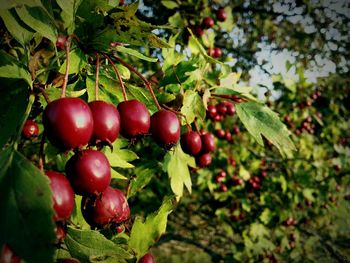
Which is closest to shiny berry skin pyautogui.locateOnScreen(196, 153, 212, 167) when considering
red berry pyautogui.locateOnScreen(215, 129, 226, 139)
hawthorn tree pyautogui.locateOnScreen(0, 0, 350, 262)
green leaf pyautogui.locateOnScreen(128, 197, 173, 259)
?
hawthorn tree pyautogui.locateOnScreen(0, 0, 350, 262)

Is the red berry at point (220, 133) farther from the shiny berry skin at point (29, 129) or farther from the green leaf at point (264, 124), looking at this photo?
the shiny berry skin at point (29, 129)

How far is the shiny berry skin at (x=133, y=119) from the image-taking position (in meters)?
1.08

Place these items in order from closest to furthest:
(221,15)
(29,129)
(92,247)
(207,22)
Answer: (92,247)
(29,129)
(207,22)
(221,15)

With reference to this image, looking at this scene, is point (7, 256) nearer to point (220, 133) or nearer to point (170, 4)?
point (170, 4)

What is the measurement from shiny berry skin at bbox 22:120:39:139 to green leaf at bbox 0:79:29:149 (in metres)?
0.57

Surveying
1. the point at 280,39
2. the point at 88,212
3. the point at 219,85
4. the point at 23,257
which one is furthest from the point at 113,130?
the point at 280,39

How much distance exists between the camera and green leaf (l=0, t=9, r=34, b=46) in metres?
1.08

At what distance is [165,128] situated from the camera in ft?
3.88

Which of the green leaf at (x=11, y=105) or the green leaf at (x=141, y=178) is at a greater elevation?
the green leaf at (x=11, y=105)

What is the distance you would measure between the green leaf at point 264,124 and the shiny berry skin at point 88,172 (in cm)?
92

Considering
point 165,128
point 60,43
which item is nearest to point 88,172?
point 165,128

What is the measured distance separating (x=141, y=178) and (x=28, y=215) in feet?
3.97

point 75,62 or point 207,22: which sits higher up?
point 75,62

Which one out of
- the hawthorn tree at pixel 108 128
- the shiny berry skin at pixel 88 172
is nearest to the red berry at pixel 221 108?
the hawthorn tree at pixel 108 128
